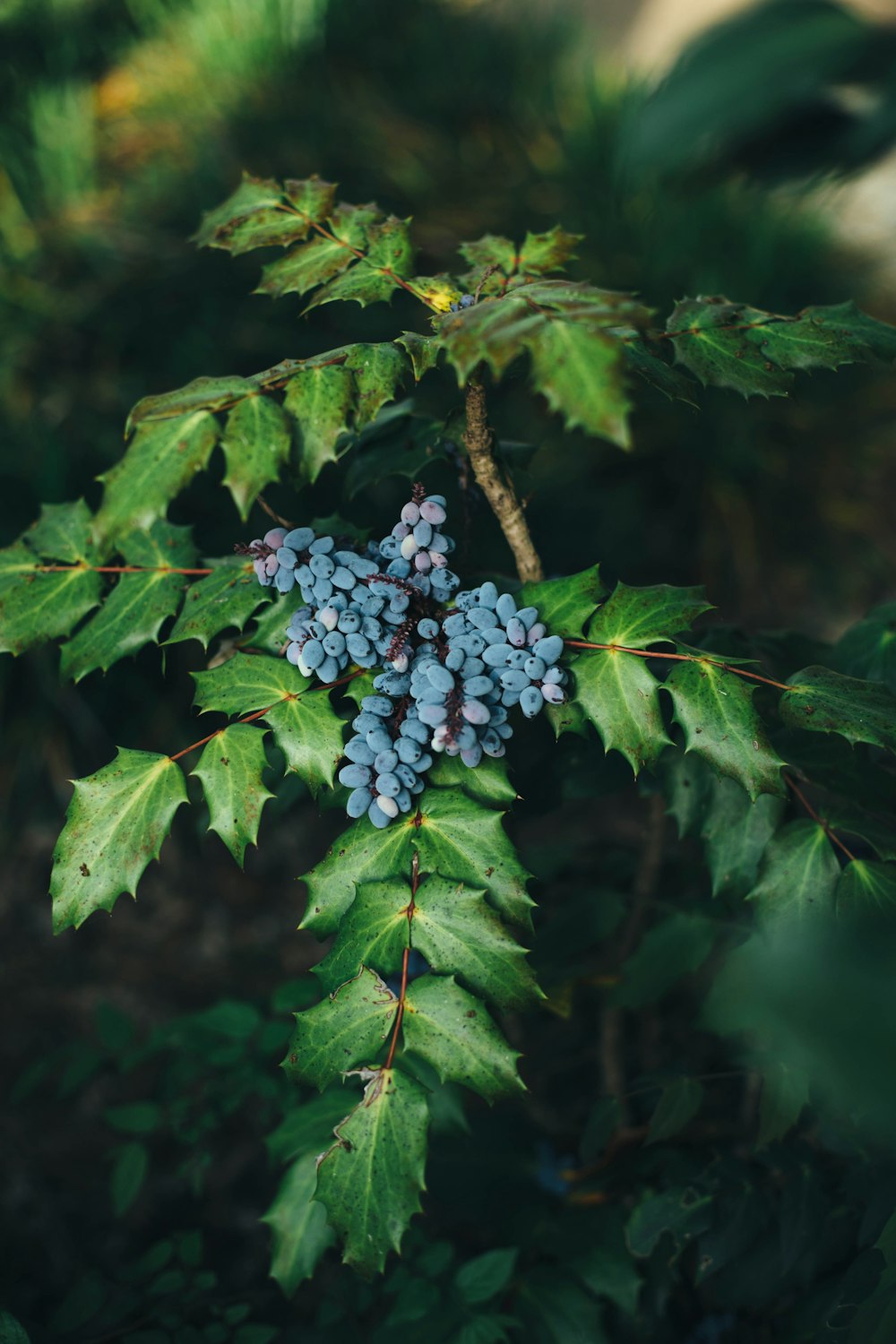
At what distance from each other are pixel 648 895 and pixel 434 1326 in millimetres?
452

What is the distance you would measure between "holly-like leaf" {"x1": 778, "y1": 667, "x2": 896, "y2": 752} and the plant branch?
8.3 inches

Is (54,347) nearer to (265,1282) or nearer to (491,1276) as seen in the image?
(265,1282)

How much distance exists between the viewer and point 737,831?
2.32 feet

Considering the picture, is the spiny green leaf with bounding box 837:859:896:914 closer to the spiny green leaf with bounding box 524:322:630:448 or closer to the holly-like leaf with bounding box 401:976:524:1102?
the holly-like leaf with bounding box 401:976:524:1102

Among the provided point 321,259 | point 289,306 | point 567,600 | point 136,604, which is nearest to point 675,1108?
point 567,600

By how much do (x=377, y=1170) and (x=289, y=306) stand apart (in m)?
1.97

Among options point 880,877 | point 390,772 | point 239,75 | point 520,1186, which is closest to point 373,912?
point 390,772

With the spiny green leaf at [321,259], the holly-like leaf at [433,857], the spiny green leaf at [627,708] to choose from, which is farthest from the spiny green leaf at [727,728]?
the spiny green leaf at [321,259]

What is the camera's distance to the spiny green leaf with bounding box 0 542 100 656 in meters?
0.66

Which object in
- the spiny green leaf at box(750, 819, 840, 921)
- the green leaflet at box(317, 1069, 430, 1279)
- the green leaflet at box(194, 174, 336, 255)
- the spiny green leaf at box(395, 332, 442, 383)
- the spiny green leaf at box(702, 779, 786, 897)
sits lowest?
the spiny green leaf at box(702, 779, 786, 897)

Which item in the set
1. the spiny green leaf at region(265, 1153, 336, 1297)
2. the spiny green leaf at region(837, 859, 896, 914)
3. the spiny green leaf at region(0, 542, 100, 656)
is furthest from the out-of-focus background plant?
the spiny green leaf at region(0, 542, 100, 656)

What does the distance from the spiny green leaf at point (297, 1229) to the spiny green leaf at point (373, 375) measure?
653mm

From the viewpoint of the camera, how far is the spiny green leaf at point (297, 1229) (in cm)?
79

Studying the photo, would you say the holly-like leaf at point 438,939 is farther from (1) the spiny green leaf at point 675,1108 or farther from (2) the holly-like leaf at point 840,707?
(1) the spiny green leaf at point 675,1108
